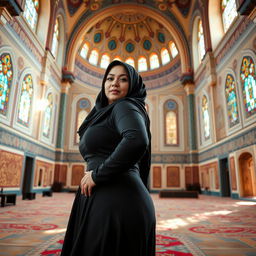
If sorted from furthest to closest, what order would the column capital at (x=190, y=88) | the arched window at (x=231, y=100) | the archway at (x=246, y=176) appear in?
the column capital at (x=190, y=88), the arched window at (x=231, y=100), the archway at (x=246, y=176)

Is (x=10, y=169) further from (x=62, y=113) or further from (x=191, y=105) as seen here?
(x=191, y=105)

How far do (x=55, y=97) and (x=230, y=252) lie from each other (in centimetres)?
1622

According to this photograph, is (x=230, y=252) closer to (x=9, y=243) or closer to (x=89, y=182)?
(x=89, y=182)

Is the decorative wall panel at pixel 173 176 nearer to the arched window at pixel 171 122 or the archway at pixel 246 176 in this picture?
the arched window at pixel 171 122

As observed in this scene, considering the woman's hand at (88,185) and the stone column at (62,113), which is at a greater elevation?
the stone column at (62,113)

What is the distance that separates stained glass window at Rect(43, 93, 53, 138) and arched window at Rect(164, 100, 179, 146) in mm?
9357

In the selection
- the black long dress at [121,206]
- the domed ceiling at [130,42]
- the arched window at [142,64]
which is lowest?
the black long dress at [121,206]

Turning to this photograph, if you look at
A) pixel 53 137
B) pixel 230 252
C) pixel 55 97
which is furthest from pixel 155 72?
pixel 230 252

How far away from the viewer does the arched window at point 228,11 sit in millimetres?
12227

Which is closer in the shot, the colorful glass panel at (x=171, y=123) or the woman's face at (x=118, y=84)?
the woman's face at (x=118, y=84)

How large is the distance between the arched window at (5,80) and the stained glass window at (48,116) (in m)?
4.64

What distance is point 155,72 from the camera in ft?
69.0

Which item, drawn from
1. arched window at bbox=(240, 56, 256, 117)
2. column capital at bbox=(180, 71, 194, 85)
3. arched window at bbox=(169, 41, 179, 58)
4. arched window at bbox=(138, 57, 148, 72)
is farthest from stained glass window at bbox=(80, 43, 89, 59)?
arched window at bbox=(240, 56, 256, 117)

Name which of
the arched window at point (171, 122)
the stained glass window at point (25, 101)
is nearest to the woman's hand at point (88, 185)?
the stained glass window at point (25, 101)
